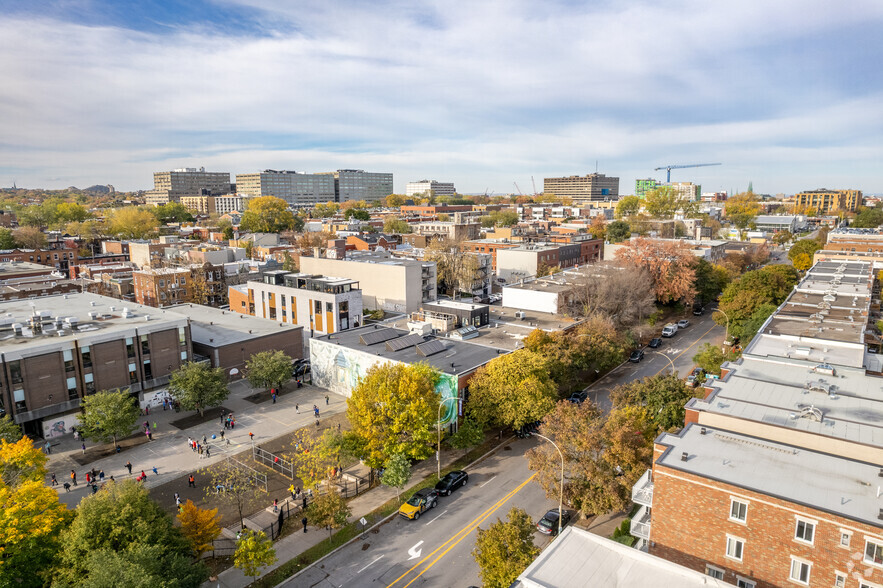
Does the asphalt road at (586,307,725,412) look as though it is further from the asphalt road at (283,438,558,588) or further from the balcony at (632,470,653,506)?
the balcony at (632,470,653,506)

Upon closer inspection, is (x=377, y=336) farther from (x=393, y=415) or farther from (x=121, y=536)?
(x=121, y=536)

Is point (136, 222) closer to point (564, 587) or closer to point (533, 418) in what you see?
point (533, 418)

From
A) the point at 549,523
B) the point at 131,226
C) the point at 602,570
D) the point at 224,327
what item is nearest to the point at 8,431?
the point at 224,327

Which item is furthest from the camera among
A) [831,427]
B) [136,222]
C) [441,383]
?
[136,222]

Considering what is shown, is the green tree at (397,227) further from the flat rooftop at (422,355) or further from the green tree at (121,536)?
the green tree at (121,536)

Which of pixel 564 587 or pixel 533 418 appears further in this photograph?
pixel 533 418

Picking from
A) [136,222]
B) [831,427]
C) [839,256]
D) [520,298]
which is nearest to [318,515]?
[831,427]

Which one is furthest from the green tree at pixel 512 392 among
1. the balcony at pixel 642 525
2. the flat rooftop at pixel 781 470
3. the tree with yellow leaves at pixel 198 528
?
the tree with yellow leaves at pixel 198 528
